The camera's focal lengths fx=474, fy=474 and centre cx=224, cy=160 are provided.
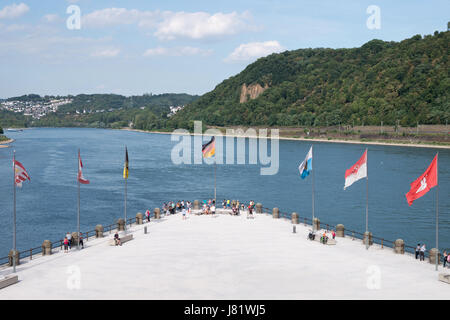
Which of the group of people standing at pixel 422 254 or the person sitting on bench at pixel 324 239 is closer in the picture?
the group of people standing at pixel 422 254

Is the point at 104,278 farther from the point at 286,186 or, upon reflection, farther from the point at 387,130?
the point at 387,130

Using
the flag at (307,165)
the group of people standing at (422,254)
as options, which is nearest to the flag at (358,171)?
the flag at (307,165)

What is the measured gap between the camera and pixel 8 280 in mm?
21984

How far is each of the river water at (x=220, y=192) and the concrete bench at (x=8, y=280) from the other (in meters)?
22.7

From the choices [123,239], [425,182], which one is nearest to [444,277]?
[425,182]

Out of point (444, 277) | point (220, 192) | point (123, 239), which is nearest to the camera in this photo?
point (444, 277)

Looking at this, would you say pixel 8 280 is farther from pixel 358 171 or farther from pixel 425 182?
pixel 425 182

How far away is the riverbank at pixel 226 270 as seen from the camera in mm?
21219

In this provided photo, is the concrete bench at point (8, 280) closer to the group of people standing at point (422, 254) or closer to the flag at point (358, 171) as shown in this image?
the flag at point (358, 171)

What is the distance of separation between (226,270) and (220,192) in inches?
2013

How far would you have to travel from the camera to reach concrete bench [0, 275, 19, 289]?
21.7 m

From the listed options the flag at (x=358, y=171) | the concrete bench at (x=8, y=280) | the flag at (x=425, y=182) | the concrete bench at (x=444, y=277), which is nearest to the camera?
the concrete bench at (x=8, y=280)

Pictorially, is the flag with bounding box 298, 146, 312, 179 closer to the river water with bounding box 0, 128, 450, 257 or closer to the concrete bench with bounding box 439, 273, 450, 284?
the concrete bench with bounding box 439, 273, 450, 284

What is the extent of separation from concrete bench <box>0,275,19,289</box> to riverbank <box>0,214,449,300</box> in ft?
0.88
